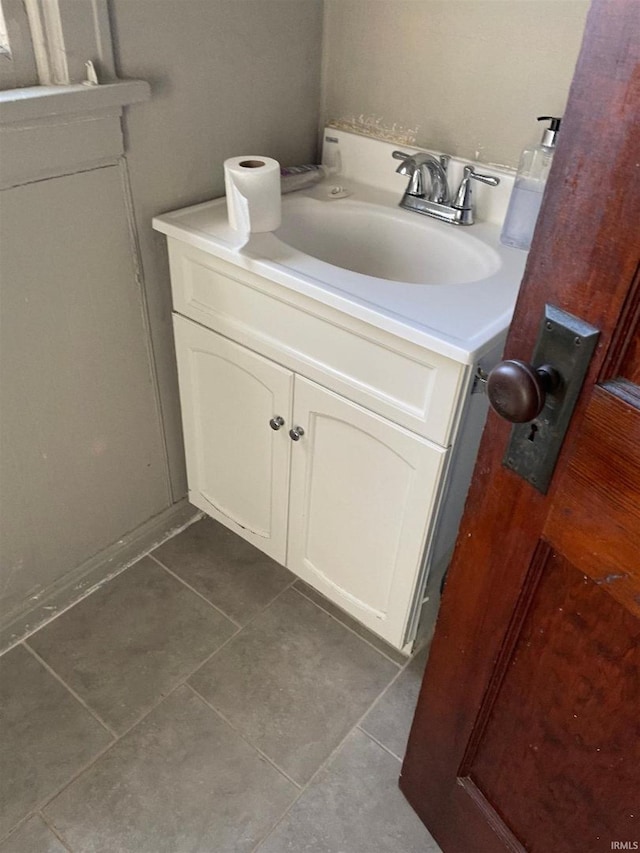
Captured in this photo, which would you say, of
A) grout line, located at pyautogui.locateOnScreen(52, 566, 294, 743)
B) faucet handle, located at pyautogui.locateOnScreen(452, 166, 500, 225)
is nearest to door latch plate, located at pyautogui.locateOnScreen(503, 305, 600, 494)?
faucet handle, located at pyautogui.locateOnScreen(452, 166, 500, 225)

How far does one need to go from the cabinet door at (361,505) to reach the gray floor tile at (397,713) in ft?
0.41

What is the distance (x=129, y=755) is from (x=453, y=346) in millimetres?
945

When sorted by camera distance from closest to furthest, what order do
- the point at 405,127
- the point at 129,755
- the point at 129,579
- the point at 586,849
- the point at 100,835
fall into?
the point at 586,849 → the point at 100,835 → the point at 129,755 → the point at 405,127 → the point at 129,579

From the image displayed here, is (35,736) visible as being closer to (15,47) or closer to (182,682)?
(182,682)

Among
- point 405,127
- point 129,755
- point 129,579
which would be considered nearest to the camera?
point 129,755

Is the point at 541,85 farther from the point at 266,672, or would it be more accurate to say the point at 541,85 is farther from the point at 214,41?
the point at 266,672

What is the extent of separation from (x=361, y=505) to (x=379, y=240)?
0.53 meters

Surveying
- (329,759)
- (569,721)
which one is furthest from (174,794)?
(569,721)

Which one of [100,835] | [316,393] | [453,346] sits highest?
[453,346]

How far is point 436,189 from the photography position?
128cm

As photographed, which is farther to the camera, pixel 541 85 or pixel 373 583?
pixel 373 583

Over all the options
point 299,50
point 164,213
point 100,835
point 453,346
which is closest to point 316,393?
point 453,346

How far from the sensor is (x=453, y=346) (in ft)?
2.95

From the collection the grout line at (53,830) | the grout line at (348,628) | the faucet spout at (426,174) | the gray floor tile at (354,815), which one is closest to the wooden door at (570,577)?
the gray floor tile at (354,815)
